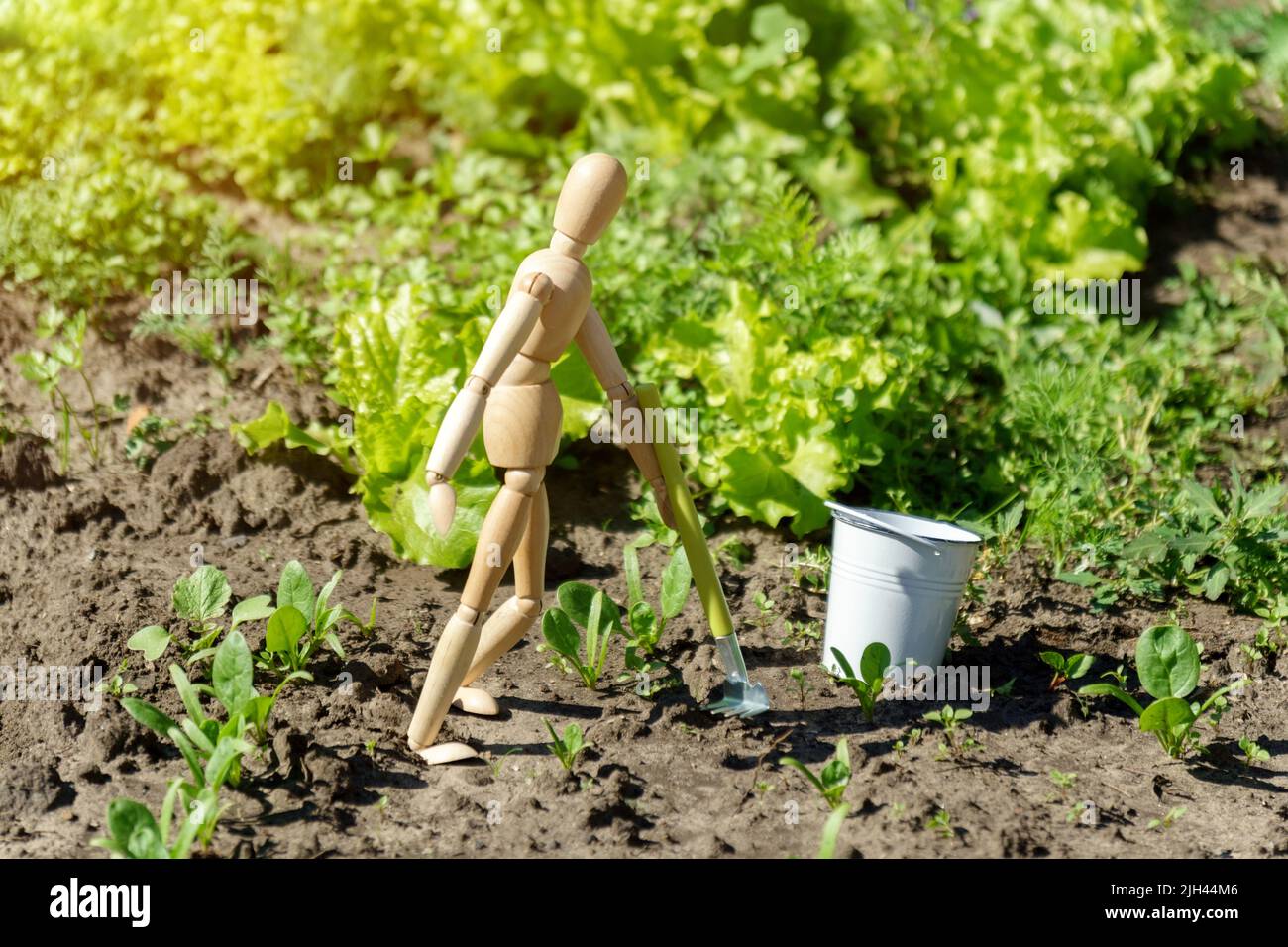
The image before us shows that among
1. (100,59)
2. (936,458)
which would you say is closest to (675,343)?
(936,458)

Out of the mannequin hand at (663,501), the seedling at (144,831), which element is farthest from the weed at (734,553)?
the seedling at (144,831)

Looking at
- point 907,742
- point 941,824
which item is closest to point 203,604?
point 907,742

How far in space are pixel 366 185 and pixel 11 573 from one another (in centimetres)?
243

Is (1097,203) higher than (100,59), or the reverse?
(100,59)

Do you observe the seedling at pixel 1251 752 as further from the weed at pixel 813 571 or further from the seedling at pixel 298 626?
the seedling at pixel 298 626

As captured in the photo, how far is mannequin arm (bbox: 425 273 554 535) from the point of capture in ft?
9.10

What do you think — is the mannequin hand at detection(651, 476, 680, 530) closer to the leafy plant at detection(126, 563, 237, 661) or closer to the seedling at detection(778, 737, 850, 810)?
the seedling at detection(778, 737, 850, 810)

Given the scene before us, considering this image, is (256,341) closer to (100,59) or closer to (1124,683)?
(100,59)

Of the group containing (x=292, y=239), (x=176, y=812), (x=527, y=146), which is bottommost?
(x=176, y=812)

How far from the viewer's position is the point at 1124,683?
3.58 metres

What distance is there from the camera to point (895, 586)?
3.38m

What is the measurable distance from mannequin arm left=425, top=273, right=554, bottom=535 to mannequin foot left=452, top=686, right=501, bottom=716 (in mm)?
695

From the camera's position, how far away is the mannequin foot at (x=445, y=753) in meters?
3.11

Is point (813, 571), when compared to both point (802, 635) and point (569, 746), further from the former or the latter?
point (569, 746)
